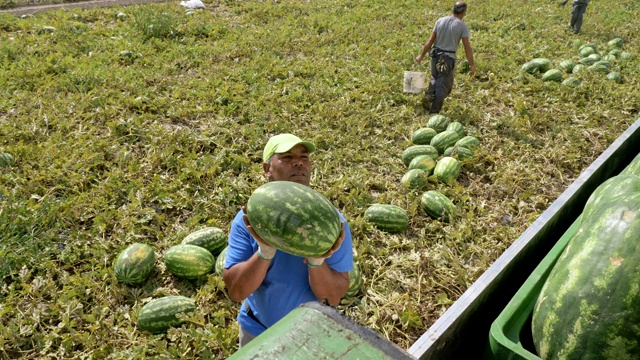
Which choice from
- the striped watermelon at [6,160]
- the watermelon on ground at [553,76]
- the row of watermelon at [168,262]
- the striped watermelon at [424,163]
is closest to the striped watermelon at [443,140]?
the striped watermelon at [424,163]

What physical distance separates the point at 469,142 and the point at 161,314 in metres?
4.01

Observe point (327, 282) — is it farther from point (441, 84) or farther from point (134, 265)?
point (441, 84)

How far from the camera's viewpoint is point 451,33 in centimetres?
638

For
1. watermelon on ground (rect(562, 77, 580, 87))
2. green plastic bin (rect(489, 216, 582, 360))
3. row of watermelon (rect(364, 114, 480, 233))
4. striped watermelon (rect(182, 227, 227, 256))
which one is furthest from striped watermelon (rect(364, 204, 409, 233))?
watermelon on ground (rect(562, 77, 580, 87))

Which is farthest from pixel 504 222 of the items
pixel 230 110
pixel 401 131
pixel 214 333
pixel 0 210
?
pixel 0 210

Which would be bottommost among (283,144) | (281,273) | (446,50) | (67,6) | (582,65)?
(582,65)

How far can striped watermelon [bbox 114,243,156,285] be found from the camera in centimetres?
338

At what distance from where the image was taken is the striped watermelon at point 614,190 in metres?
2.04

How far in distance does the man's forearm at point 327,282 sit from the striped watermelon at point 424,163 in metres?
2.99

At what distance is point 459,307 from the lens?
203 centimetres

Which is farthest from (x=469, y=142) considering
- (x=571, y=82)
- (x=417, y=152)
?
(x=571, y=82)

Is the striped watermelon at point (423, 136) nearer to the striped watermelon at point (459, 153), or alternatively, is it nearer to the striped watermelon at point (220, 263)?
the striped watermelon at point (459, 153)

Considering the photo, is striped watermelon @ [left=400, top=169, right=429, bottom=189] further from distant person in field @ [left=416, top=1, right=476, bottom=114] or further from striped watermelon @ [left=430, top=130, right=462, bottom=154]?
distant person in field @ [left=416, top=1, right=476, bottom=114]

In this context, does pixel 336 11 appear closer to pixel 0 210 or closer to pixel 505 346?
pixel 0 210
